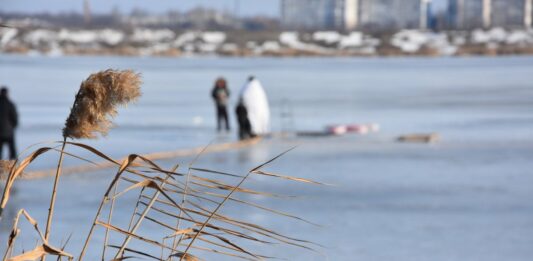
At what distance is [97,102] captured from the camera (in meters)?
1.95

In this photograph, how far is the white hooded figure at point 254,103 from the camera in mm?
14859

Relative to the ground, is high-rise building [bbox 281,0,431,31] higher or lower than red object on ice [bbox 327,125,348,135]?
lower

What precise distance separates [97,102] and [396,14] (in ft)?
529

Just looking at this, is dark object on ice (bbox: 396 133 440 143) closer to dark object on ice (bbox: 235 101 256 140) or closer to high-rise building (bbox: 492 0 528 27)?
dark object on ice (bbox: 235 101 256 140)

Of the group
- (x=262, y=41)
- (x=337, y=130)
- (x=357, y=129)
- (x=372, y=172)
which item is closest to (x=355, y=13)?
(x=262, y=41)

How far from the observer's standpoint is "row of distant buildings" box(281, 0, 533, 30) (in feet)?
476

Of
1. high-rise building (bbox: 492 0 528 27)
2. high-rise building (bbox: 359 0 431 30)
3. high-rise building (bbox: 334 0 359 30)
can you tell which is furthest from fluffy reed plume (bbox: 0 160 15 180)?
high-rise building (bbox: 359 0 431 30)

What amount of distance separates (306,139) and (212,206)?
8187mm

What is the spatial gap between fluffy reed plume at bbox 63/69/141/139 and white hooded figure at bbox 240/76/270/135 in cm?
1284

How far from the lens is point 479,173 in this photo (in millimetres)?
11055

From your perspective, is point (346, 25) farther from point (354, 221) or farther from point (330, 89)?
point (354, 221)

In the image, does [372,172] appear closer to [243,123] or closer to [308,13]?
[243,123]

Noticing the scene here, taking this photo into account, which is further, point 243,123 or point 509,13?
point 509,13

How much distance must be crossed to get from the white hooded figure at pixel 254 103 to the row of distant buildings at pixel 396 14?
410 ft
